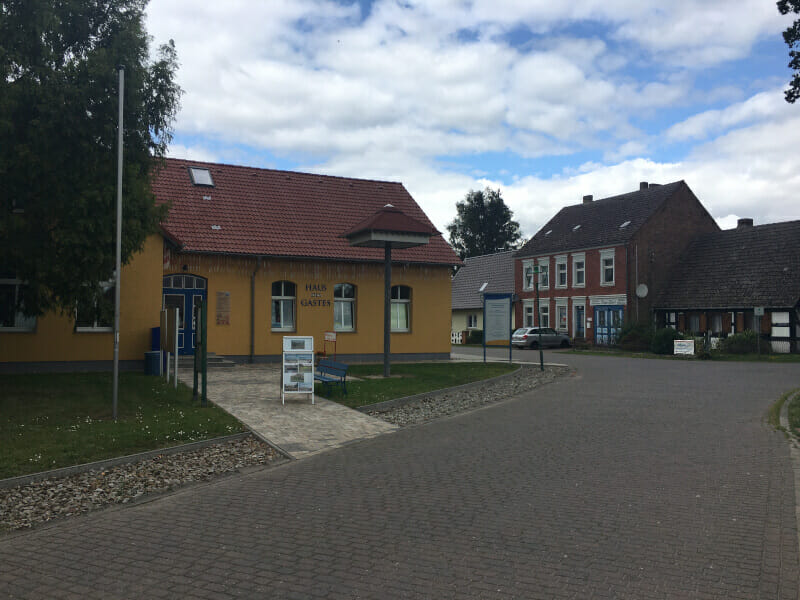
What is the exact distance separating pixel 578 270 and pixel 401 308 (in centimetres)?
2311

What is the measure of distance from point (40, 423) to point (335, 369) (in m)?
6.16

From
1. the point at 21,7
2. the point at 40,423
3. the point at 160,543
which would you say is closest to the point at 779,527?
the point at 160,543

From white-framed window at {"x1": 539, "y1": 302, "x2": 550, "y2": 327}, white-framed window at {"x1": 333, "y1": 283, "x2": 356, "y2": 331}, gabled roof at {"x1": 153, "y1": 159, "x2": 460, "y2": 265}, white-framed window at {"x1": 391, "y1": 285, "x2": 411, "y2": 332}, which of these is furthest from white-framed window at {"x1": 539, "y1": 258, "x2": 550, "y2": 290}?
white-framed window at {"x1": 333, "y1": 283, "x2": 356, "y2": 331}

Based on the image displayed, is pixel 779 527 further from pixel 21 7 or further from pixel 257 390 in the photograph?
pixel 21 7

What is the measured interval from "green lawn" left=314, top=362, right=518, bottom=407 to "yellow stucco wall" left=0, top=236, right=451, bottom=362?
230 centimetres

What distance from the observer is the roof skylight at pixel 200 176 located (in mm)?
26094

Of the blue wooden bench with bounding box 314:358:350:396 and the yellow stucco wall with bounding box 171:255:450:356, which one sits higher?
the yellow stucco wall with bounding box 171:255:450:356

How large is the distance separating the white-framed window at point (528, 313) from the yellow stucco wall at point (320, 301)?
23701 millimetres

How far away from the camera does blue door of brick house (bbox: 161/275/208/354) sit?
23094 mm

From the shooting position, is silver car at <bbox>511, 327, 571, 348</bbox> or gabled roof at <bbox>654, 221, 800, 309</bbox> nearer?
gabled roof at <bbox>654, 221, 800, 309</bbox>

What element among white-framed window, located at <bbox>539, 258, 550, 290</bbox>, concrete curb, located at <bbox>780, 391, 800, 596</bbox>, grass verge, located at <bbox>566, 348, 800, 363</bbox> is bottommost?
concrete curb, located at <bbox>780, 391, 800, 596</bbox>

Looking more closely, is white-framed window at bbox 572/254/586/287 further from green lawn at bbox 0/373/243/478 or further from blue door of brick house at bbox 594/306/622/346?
green lawn at bbox 0/373/243/478

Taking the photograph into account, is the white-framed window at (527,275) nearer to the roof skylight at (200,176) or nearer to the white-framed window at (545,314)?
the white-framed window at (545,314)

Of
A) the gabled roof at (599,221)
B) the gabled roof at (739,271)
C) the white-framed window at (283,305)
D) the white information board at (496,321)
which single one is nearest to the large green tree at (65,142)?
the white-framed window at (283,305)
